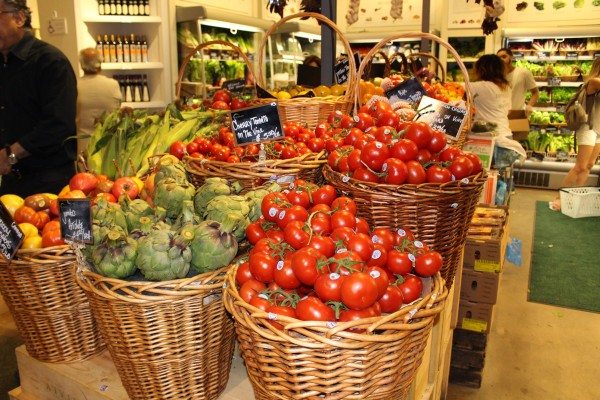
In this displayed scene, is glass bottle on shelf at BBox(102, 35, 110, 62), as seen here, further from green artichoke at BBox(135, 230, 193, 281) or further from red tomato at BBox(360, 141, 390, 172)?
green artichoke at BBox(135, 230, 193, 281)

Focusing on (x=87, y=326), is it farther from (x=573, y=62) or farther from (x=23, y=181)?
(x=573, y=62)

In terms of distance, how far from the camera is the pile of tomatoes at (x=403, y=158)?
1.53 metres

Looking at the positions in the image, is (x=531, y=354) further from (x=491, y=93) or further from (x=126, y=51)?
(x=126, y=51)

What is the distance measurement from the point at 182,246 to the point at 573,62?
883cm

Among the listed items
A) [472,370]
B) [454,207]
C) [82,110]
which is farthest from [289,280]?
[82,110]

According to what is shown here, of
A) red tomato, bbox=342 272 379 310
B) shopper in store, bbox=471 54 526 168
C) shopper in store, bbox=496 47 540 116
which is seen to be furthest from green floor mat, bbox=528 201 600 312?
red tomato, bbox=342 272 379 310

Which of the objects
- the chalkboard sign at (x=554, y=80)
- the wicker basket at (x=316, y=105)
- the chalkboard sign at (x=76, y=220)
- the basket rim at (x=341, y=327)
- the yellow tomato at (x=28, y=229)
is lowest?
the basket rim at (x=341, y=327)

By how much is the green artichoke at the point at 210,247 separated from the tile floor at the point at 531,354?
2105mm

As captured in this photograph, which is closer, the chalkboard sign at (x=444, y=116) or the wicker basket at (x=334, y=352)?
the wicker basket at (x=334, y=352)

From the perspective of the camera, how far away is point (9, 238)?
56.0 inches

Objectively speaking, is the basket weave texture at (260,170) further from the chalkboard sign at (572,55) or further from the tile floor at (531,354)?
the chalkboard sign at (572,55)

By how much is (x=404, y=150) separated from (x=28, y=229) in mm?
1175

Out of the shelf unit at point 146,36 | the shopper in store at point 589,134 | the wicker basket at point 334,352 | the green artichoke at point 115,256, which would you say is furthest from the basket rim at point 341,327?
the shopper in store at point 589,134

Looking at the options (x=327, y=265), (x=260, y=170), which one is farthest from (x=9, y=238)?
(x=327, y=265)
